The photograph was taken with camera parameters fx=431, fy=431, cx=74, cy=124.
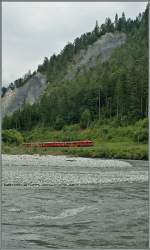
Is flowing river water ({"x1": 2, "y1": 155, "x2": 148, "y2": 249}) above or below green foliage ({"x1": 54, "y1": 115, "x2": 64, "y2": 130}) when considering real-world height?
below

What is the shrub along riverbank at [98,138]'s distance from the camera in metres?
80.6

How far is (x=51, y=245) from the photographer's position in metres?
15.7

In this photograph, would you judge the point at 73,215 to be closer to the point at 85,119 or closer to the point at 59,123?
the point at 85,119

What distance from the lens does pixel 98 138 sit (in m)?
112

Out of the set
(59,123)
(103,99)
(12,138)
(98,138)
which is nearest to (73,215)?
(12,138)

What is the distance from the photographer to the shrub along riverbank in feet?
265

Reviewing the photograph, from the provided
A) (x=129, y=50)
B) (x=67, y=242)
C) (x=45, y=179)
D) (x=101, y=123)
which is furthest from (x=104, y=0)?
(x=129, y=50)

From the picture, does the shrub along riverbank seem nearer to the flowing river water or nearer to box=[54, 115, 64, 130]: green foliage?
box=[54, 115, 64, 130]: green foliage

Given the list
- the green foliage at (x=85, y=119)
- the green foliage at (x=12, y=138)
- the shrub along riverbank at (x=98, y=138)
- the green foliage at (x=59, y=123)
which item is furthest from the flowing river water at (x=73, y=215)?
the green foliage at (x=59, y=123)

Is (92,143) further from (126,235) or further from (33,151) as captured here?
(126,235)

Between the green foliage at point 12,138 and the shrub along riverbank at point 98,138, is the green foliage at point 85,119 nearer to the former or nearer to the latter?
the shrub along riverbank at point 98,138

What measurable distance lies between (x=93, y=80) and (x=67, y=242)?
456 ft

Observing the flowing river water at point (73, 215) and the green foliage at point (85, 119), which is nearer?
the flowing river water at point (73, 215)

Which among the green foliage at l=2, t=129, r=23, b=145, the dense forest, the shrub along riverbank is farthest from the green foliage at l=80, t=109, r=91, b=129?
Result: the green foliage at l=2, t=129, r=23, b=145
